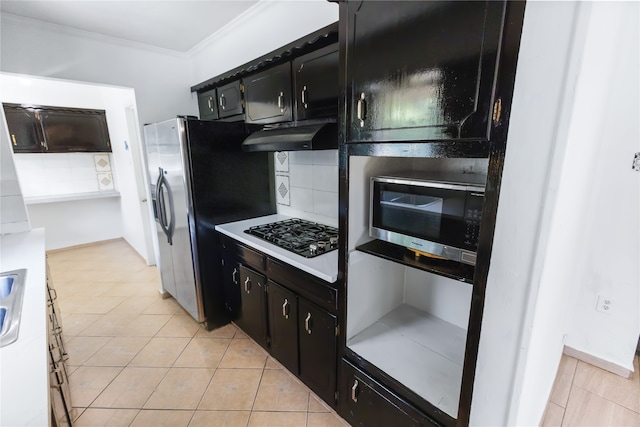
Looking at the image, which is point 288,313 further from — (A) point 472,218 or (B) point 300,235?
(A) point 472,218

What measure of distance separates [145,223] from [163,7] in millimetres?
2647

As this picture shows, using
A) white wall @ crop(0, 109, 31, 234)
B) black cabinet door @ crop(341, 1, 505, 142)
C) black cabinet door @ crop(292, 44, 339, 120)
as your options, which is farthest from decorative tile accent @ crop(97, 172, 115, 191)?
black cabinet door @ crop(341, 1, 505, 142)

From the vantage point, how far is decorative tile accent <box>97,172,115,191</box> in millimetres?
4609

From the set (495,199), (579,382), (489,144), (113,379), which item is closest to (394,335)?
(495,199)

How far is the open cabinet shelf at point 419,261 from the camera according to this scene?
104 centimetres

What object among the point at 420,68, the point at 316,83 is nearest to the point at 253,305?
the point at 316,83

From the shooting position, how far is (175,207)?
7.87 feet

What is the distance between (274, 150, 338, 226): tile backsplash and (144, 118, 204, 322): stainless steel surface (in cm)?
78

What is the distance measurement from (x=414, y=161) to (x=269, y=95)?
1135 mm

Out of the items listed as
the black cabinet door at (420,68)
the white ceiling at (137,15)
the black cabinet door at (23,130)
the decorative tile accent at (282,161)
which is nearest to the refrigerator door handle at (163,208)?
the decorative tile accent at (282,161)

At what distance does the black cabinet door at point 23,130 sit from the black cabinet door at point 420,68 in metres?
4.78

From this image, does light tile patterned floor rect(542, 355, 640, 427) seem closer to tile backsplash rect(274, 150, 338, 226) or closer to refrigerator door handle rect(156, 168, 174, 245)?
tile backsplash rect(274, 150, 338, 226)

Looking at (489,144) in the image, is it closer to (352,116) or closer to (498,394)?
(352,116)

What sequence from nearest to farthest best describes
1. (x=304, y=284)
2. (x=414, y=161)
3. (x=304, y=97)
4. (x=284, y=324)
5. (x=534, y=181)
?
(x=534, y=181) → (x=414, y=161) → (x=304, y=284) → (x=304, y=97) → (x=284, y=324)
